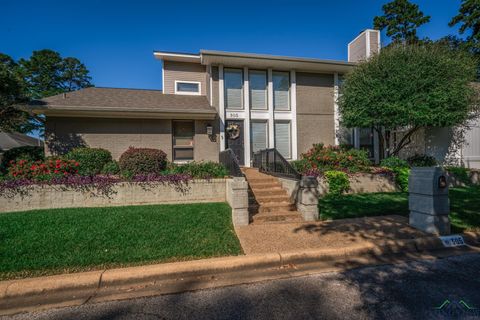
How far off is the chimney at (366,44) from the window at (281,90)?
455cm

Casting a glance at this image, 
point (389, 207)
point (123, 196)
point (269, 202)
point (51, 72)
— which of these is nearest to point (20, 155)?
point (123, 196)

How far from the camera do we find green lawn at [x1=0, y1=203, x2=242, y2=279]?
340cm

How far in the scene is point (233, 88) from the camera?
35.4ft

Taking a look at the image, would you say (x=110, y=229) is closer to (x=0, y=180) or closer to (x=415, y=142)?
(x=0, y=180)

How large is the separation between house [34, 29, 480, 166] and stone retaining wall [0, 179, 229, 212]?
3398mm

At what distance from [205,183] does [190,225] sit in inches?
95.9

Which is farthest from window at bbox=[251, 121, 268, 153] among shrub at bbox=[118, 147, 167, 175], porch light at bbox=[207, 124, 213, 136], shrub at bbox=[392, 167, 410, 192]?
shrub at bbox=[392, 167, 410, 192]

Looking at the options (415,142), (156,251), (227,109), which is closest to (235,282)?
(156,251)

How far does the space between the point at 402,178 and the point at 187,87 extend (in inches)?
408

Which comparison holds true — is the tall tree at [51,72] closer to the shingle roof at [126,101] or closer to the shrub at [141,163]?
the shingle roof at [126,101]

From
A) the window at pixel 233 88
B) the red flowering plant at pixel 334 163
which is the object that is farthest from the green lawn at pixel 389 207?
the window at pixel 233 88

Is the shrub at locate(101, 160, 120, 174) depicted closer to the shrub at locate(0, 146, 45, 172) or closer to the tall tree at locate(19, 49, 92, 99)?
the shrub at locate(0, 146, 45, 172)

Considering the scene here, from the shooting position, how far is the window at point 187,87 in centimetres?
1152

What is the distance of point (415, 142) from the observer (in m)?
11.9
